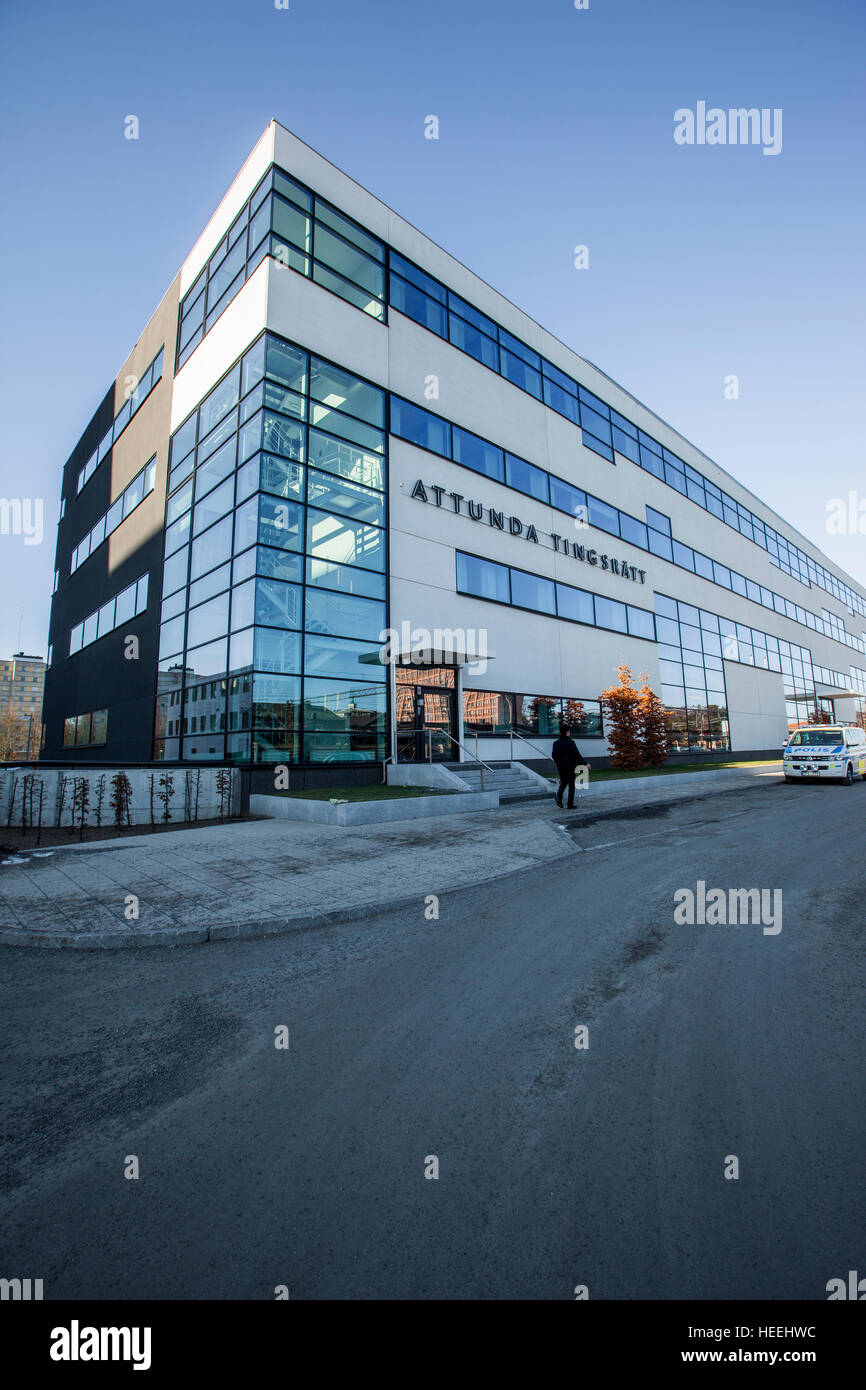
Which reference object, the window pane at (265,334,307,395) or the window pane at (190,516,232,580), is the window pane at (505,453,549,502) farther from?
the window pane at (190,516,232,580)

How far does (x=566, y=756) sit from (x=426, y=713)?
20.5ft

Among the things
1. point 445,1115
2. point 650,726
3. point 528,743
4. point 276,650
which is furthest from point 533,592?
point 445,1115

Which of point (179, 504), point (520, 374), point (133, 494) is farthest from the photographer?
point (133, 494)

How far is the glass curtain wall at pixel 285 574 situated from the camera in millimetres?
15703

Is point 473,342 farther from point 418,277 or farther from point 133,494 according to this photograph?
point 133,494

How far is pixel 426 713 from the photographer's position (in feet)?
61.6

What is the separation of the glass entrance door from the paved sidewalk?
5.71 metres

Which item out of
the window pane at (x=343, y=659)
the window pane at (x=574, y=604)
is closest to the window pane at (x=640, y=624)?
the window pane at (x=574, y=604)

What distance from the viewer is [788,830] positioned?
1034 centimetres

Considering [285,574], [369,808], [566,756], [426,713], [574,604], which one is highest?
[574,604]

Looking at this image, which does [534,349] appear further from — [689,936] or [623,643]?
[689,936]

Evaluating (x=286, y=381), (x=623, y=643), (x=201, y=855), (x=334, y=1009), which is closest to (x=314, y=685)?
(x=201, y=855)

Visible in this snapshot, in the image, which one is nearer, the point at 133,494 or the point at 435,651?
the point at 435,651
